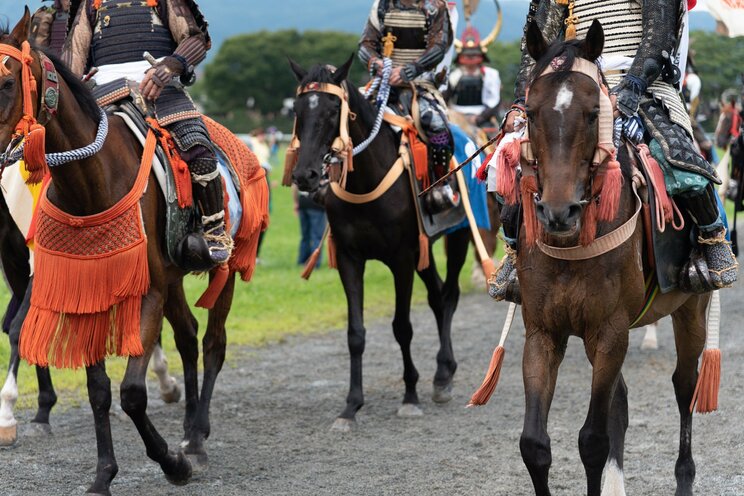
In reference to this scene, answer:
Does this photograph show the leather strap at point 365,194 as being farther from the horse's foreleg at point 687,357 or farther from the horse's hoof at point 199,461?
the horse's foreleg at point 687,357

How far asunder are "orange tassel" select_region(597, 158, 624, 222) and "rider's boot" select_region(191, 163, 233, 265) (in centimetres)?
262

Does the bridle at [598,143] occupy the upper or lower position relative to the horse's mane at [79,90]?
upper

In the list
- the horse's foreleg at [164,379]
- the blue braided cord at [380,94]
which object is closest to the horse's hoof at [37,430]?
the horse's foreleg at [164,379]

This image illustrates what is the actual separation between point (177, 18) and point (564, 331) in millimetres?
3306

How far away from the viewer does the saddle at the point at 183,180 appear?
20.5ft

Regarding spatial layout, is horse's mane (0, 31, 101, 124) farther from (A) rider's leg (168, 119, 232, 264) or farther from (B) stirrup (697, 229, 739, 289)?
(B) stirrup (697, 229, 739, 289)

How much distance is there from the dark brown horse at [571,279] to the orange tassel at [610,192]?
0.07 m

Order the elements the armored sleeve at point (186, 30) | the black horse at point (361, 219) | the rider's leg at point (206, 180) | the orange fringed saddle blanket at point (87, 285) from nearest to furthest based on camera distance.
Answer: the orange fringed saddle blanket at point (87, 285) < the rider's leg at point (206, 180) < the armored sleeve at point (186, 30) < the black horse at point (361, 219)

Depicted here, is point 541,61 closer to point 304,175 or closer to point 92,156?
point 92,156

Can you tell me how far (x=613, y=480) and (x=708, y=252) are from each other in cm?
127

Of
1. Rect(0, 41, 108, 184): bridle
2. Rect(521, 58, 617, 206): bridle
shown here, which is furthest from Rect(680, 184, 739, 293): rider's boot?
Rect(0, 41, 108, 184): bridle

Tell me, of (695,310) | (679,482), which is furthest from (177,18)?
(679,482)

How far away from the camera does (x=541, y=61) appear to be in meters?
4.63

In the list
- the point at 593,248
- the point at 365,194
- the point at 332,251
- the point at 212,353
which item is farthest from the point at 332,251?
the point at 593,248
